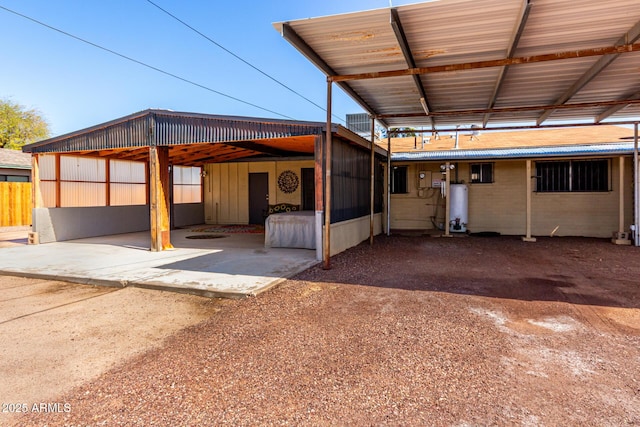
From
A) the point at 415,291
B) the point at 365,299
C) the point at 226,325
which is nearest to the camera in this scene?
the point at 226,325

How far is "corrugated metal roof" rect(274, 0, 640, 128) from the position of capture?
4.70 metres

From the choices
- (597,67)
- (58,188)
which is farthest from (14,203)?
(597,67)

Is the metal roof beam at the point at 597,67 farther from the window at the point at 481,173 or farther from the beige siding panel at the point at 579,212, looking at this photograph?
the beige siding panel at the point at 579,212

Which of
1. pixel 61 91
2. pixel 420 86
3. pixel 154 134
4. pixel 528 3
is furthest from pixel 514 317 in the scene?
pixel 61 91

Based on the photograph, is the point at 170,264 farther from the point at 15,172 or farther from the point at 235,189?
the point at 15,172

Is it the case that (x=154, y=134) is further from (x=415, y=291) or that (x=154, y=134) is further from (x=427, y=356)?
(x=427, y=356)

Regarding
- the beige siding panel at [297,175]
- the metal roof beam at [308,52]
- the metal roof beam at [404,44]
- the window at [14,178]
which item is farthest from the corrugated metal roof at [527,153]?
the window at [14,178]

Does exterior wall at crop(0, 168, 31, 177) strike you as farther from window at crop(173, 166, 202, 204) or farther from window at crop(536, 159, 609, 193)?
window at crop(536, 159, 609, 193)

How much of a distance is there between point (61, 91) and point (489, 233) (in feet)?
72.9

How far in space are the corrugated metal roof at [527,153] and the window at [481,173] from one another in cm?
46

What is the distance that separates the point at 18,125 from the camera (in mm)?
27391

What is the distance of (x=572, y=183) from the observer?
1118 cm

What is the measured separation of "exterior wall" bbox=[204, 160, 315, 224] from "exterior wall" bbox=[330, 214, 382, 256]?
3874 mm

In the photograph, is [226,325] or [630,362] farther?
[226,325]
